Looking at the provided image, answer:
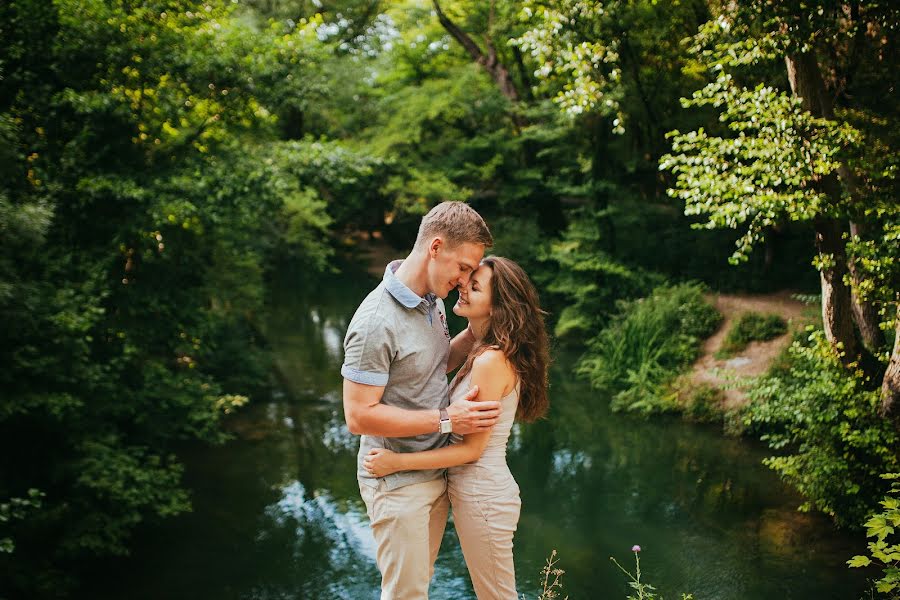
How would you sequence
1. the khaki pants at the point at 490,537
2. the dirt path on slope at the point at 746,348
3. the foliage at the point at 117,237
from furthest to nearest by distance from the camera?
1. the dirt path on slope at the point at 746,348
2. the foliage at the point at 117,237
3. the khaki pants at the point at 490,537

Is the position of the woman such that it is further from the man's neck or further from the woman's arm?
the man's neck

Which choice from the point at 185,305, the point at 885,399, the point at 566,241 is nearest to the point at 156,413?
the point at 185,305

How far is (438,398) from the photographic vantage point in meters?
2.89

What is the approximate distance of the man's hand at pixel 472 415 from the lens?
270cm

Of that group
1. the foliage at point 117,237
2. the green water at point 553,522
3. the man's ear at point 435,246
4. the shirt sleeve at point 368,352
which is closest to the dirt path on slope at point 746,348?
the green water at point 553,522

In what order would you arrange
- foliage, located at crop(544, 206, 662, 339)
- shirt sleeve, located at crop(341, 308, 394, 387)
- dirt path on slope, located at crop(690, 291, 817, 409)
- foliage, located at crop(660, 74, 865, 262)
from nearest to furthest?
shirt sleeve, located at crop(341, 308, 394, 387) < foliage, located at crop(660, 74, 865, 262) < dirt path on slope, located at crop(690, 291, 817, 409) < foliage, located at crop(544, 206, 662, 339)

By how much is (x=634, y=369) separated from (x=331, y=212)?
32.6 ft

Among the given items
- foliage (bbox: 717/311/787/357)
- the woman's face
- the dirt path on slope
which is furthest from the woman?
foliage (bbox: 717/311/787/357)

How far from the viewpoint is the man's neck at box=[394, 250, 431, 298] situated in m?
2.80

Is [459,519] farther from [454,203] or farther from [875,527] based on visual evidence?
[875,527]

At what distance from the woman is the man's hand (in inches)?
2.9

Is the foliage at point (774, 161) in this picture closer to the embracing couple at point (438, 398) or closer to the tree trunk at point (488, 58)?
the embracing couple at point (438, 398)

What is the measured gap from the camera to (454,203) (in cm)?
282

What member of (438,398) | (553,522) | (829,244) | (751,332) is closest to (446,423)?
(438,398)
